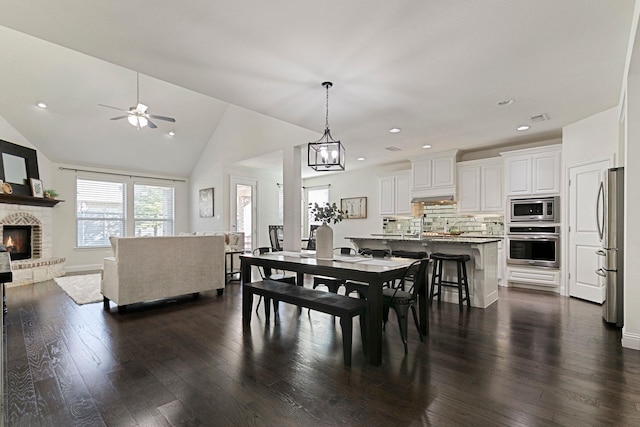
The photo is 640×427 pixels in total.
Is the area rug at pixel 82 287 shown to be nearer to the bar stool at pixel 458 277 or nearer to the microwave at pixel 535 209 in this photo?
the bar stool at pixel 458 277

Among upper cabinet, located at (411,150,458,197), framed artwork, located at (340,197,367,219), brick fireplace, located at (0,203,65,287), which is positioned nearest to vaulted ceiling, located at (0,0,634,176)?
upper cabinet, located at (411,150,458,197)

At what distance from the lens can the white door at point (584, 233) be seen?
176 inches

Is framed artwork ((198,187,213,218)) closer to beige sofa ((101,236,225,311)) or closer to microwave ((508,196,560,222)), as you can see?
beige sofa ((101,236,225,311))

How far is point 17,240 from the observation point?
20.5 feet

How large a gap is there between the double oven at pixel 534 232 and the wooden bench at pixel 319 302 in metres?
4.16

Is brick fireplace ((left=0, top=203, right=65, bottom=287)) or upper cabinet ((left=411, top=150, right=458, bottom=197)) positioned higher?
upper cabinet ((left=411, top=150, right=458, bottom=197))

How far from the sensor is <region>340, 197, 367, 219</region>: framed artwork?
27.3 feet

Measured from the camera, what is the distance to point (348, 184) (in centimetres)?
874

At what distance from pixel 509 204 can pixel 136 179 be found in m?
Result: 8.78

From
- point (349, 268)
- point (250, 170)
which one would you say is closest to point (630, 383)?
point (349, 268)

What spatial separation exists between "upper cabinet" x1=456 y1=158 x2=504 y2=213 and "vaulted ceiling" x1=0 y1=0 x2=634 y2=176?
1.79ft

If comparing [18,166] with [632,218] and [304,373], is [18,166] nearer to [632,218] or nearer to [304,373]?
[304,373]

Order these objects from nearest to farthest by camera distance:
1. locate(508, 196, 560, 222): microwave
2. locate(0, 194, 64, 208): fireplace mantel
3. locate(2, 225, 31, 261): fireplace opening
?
locate(508, 196, 560, 222): microwave, locate(0, 194, 64, 208): fireplace mantel, locate(2, 225, 31, 261): fireplace opening

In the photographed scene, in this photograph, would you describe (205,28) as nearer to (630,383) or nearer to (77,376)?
(77,376)
